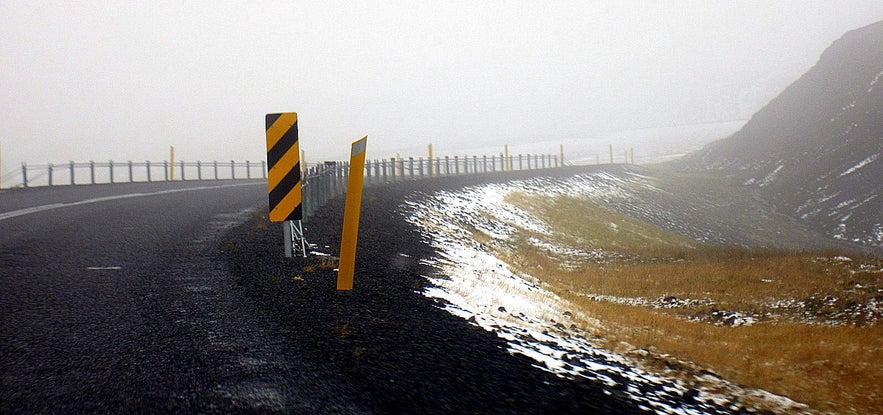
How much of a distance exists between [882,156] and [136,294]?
203 ft

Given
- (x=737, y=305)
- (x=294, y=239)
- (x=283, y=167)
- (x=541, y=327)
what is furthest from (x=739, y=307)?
(x=283, y=167)

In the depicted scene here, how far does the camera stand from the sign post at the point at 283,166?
7.83 meters

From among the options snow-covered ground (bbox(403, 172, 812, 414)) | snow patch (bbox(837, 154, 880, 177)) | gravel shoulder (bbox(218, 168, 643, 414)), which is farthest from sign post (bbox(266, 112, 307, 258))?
snow patch (bbox(837, 154, 880, 177))

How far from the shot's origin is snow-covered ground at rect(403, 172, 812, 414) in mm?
4914

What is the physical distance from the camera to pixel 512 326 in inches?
268

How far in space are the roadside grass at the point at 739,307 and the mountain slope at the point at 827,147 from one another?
73.8ft

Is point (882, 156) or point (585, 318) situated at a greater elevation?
point (882, 156)

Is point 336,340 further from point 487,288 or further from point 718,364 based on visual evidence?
point 487,288

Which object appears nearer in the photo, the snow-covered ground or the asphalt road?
the asphalt road

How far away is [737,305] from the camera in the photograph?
1519 centimetres

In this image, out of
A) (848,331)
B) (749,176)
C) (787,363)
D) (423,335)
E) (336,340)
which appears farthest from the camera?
(749,176)

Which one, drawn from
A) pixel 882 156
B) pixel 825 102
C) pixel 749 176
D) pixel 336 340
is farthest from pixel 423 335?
pixel 825 102

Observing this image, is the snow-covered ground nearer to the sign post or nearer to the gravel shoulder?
the gravel shoulder

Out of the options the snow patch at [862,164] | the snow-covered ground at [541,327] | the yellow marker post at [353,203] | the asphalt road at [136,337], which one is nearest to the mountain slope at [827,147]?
the snow patch at [862,164]
